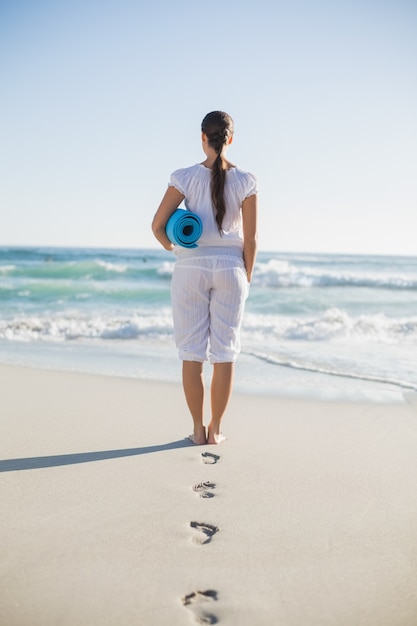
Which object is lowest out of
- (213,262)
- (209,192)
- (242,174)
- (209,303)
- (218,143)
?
(209,303)

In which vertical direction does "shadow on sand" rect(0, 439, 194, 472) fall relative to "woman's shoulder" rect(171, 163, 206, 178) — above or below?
below

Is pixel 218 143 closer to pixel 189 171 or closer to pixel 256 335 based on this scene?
pixel 189 171

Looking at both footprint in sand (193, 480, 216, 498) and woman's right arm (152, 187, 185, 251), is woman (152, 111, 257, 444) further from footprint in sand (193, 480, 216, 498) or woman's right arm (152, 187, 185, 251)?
footprint in sand (193, 480, 216, 498)

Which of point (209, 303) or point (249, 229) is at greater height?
point (249, 229)

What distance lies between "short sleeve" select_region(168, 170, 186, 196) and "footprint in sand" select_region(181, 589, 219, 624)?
7.10 ft

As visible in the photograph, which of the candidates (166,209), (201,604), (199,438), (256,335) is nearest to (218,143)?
(166,209)

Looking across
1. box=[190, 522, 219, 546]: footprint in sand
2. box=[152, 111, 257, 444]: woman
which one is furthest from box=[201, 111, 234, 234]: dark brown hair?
box=[190, 522, 219, 546]: footprint in sand

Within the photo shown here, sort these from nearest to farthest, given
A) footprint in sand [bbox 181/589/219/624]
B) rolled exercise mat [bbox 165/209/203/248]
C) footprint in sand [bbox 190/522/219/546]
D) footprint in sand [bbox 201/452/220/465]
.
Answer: footprint in sand [bbox 181/589/219/624] < footprint in sand [bbox 190/522/219/546] < footprint in sand [bbox 201/452/220/465] < rolled exercise mat [bbox 165/209/203/248]

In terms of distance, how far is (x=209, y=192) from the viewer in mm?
3287

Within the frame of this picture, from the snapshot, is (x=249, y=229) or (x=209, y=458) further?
(x=249, y=229)

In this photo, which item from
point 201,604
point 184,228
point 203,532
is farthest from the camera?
point 184,228

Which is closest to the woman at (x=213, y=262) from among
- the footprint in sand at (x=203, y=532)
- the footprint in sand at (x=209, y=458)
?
the footprint in sand at (x=209, y=458)

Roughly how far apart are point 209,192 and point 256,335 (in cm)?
592

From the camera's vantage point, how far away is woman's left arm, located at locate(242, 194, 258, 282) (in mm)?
3314
